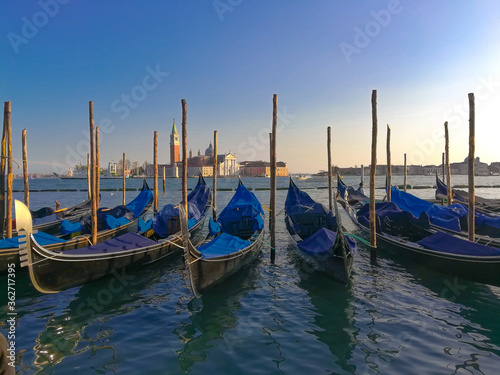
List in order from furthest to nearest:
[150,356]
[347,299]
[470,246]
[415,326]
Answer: [470,246], [347,299], [415,326], [150,356]

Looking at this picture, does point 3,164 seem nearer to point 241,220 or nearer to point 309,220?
point 241,220

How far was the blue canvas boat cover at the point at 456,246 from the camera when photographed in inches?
257

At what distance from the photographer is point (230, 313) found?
5.80 meters

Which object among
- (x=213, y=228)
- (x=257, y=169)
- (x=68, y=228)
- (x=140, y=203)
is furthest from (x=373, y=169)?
(x=257, y=169)

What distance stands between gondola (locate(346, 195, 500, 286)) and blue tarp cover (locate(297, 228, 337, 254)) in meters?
2.26

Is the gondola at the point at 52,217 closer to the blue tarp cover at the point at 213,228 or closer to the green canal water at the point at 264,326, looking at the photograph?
the green canal water at the point at 264,326

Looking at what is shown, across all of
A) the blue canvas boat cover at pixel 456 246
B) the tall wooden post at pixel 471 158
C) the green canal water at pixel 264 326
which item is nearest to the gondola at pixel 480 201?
the tall wooden post at pixel 471 158

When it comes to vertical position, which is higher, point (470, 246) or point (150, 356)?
point (470, 246)

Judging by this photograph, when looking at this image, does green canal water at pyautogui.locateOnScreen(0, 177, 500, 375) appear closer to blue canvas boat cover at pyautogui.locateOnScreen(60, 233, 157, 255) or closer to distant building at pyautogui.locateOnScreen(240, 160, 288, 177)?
blue canvas boat cover at pyautogui.locateOnScreen(60, 233, 157, 255)

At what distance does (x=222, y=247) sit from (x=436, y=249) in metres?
5.03

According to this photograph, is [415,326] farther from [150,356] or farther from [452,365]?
[150,356]

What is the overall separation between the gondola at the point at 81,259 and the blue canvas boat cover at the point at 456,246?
5954 mm

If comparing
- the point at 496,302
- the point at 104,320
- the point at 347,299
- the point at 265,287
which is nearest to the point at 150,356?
the point at 104,320

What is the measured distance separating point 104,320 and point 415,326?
5233 mm
